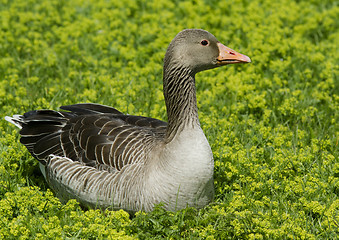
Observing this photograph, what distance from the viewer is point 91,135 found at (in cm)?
545

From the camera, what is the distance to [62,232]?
469 centimetres

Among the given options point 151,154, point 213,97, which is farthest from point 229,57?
point 213,97

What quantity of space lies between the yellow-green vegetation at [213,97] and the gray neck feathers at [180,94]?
2.76 feet

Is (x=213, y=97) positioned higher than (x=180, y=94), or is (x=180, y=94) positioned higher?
(x=180, y=94)

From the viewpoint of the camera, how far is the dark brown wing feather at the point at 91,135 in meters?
5.20

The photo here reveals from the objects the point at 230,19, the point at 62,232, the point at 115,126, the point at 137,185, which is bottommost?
the point at 62,232

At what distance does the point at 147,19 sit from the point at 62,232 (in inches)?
224

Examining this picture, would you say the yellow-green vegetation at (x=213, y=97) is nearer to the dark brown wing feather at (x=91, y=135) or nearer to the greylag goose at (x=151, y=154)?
the greylag goose at (x=151, y=154)

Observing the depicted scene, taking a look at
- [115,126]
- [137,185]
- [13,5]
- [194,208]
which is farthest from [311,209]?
[13,5]

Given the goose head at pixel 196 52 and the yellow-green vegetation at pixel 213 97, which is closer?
the yellow-green vegetation at pixel 213 97

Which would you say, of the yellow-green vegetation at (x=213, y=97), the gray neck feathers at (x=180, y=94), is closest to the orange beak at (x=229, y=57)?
the gray neck feathers at (x=180, y=94)

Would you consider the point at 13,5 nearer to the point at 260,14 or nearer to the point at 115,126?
the point at 260,14

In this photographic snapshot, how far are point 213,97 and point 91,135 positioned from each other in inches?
97.7

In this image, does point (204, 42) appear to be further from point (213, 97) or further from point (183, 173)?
point (213, 97)
